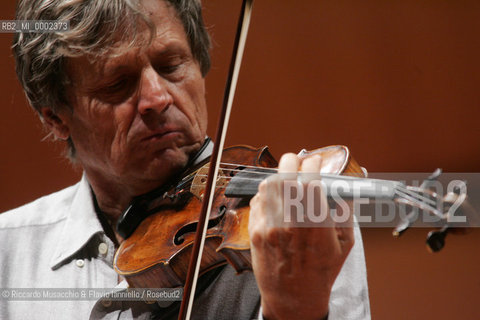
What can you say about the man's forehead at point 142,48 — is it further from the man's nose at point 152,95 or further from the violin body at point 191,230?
the violin body at point 191,230

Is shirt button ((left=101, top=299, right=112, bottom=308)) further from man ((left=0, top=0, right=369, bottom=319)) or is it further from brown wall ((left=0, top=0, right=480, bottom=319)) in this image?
brown wall ((left=0, top=0, right=480, bottom=319))

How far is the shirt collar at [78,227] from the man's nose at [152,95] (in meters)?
0.25

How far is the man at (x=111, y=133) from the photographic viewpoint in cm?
86

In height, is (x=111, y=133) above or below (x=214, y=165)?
above

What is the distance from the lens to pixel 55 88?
977mm

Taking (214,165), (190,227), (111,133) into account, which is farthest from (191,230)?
(111,133)

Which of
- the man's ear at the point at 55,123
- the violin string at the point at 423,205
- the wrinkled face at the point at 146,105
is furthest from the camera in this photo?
the man's ear at the point at 55,123

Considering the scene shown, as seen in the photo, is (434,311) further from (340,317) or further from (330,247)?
(330,247)

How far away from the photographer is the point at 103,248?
0.98m

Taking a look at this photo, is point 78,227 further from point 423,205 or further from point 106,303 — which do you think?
point 423,205

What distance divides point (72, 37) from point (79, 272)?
426 mm

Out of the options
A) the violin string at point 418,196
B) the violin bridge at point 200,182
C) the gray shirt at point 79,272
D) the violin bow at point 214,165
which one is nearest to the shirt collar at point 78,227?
the gray shirt at point 79,272

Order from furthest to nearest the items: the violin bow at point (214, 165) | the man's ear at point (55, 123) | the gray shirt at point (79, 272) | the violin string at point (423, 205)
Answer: the man's ear at point (55, 123)
the gray shirt at point (79, 272)
the violin bow at point (214, 165)
the violin string at point (423, 205)

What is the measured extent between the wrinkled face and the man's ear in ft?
0.24
